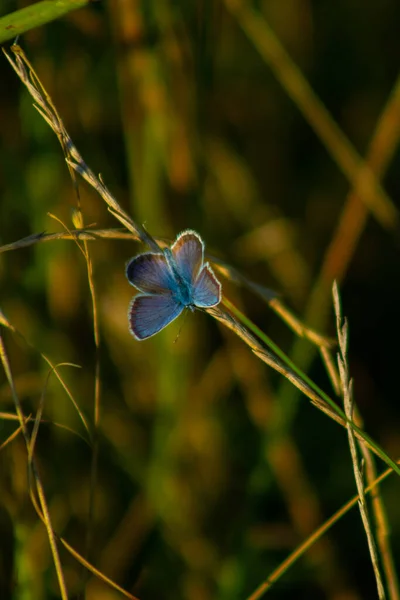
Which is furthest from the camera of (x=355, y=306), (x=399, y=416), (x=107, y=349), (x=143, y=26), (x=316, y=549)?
(x=355, y=306)

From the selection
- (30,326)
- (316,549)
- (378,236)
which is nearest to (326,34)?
(378,236)

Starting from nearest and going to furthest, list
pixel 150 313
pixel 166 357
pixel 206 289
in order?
pixel 206 289 → pixel 150 313 → pixel 166 357

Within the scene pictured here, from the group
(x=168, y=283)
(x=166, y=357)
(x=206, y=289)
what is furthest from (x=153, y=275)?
(x=166, y=357)

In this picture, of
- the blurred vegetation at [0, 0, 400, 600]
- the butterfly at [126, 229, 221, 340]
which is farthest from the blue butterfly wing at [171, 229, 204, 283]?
the blurred vegetation at [0, 0, 400, 600]

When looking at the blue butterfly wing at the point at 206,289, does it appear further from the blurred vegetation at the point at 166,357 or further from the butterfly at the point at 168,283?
the blurred vegetation at the point at 166,357

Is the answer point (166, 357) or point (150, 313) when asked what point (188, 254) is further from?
point (166, 357)

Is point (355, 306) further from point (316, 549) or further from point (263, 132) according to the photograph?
point (316, 549)

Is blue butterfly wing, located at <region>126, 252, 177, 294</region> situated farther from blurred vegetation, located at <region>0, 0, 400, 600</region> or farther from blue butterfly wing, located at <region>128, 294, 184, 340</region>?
blurred vegetation, located at <region>0, 0, 400, 600</region>
